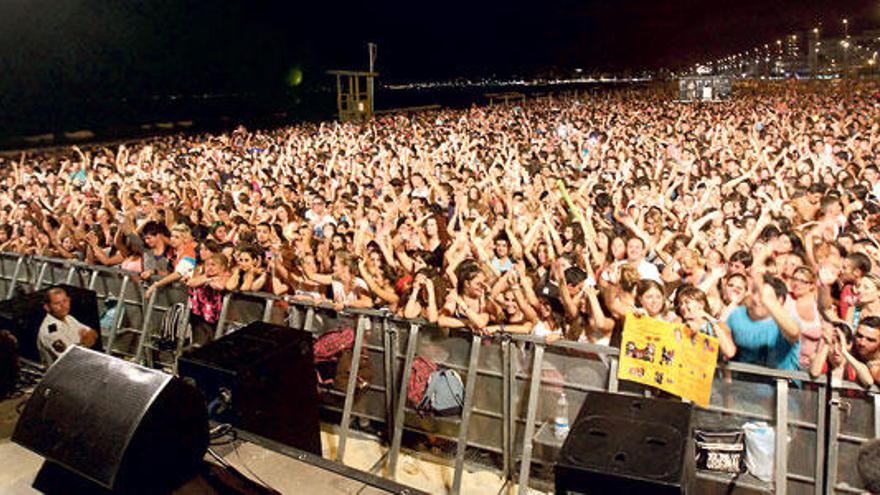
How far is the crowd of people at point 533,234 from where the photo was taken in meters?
5.54

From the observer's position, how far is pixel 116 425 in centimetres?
344

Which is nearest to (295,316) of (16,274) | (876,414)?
(876,414)

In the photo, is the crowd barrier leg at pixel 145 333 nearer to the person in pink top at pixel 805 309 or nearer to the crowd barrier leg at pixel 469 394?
the crowd barrier leg at pixel 469 394

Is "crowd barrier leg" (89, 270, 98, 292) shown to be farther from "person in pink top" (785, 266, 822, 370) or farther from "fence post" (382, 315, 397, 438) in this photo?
"person in pink top" (785, 266, 822, 370)

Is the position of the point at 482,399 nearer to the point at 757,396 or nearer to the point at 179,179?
the point at 757,396

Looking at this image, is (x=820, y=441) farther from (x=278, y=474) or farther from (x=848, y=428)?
(x=278, y=474)

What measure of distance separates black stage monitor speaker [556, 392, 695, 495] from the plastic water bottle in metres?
1.37

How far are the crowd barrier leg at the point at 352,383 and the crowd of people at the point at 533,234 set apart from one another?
1.60 feet

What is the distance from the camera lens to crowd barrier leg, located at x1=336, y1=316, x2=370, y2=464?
579 cm

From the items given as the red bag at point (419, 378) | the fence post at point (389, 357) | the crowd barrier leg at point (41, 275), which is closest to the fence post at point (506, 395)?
the red bag at point (419, 378)

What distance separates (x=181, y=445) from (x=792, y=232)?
6395 mm

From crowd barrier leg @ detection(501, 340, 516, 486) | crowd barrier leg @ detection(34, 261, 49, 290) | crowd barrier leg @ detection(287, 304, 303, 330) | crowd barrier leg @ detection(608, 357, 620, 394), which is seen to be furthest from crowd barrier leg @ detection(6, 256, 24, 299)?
crowd barrier leg @ detection(608, 357, 620, 394)

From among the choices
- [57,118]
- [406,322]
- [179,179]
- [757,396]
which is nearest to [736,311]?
[757,396]

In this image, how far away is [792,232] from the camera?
7270 millimetres
